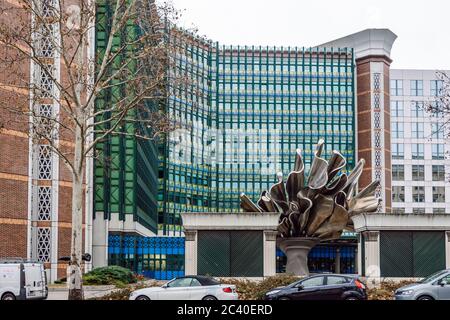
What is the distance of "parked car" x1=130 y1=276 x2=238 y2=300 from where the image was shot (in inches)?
961

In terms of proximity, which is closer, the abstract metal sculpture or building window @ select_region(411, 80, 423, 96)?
the abstract metal sculpture

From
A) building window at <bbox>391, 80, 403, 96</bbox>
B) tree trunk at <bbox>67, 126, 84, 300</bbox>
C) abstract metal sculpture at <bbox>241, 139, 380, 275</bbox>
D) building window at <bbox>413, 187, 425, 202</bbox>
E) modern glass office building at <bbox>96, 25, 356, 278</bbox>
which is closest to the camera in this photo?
tree trunk at <bbox>67, 126, 84, 300</bbox>

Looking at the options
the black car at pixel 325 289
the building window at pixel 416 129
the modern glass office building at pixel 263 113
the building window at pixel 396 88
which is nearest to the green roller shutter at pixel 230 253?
Result: the black car at pixel 325 289

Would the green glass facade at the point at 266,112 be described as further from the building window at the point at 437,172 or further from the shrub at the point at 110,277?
the shrub at the point at 110,277

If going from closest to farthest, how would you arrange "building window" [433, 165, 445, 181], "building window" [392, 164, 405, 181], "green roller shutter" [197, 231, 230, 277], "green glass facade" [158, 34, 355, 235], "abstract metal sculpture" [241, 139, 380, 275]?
"green roller shutter" [197, 231, 230, 277], "abstract metal sculpture" [241, 139, 380, 275], "green glass facade" [158, 34, 355, 235], "building window" [392, 164, 405, 181], "building window" [433, 165, 445, 181]

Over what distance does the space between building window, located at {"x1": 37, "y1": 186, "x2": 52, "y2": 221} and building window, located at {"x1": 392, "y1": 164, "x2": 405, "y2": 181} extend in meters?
72.6

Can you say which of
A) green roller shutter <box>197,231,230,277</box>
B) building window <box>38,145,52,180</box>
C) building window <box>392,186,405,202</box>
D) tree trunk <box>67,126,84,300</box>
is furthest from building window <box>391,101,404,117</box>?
tree trunk <box>67,126,84,300</box>

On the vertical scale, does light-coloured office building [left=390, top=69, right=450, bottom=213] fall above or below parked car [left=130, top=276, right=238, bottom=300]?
above

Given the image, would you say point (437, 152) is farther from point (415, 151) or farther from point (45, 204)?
point (45, 204)

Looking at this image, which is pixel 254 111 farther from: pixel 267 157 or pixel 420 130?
pixel 420 130

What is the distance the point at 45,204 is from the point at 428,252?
2738cm

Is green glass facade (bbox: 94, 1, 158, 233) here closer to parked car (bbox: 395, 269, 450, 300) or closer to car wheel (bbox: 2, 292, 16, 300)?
car wheel (bbox: 2, 292, 16, 300)

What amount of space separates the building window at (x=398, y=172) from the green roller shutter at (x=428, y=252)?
253 feet

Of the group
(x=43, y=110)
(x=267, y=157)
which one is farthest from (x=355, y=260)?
(x=43, y=110)
